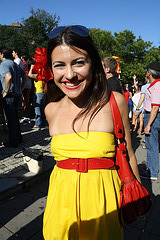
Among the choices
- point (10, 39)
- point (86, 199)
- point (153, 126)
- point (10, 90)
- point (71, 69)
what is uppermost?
point (10, 39)

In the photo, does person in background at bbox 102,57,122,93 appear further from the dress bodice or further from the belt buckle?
the belt buckle

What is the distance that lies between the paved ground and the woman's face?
1.51 metres

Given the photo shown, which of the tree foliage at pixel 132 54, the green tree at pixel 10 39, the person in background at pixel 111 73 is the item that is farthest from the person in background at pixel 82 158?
the green tree at pixel 10 39

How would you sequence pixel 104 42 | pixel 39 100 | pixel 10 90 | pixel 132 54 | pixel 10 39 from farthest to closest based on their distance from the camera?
pixel 104 42 < pixel 10 39 < pixel 132 54 < pixel 39 100 < pixel 10 90

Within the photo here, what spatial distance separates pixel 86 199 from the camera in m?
1.21

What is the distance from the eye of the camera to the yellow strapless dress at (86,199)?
46.5 inches

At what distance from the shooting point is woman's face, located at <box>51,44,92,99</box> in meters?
1.23

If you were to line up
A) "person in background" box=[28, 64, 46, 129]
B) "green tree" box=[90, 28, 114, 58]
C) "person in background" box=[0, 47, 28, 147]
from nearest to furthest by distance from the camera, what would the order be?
"person in background" box=[0, 47, 28, 147]
"person in background" box=[28, 64, 46, 129]
"green tree" box=[90, 28, 114, 58]

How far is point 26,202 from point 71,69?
2.52m

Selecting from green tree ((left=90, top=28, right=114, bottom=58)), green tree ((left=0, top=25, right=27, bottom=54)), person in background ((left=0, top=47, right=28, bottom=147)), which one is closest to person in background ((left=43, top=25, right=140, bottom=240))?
person in background ((left=0, top=47, right=28, bottom=147))

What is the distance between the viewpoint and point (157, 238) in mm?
2275

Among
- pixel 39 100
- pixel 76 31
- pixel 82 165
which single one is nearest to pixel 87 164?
pixel 82 165

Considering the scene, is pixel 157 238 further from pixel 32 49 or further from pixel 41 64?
pixel 32 49

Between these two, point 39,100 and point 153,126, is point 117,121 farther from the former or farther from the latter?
point 39,100
